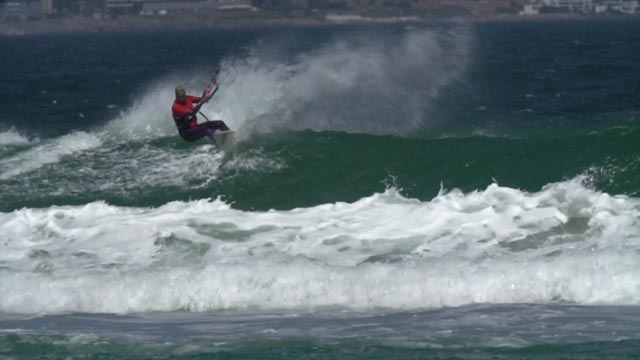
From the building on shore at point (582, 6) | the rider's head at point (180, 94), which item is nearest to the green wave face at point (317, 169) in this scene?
the rider's head at point (180, 94)

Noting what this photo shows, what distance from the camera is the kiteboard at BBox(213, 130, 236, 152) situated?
792 inches

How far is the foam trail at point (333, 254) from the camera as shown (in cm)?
1349

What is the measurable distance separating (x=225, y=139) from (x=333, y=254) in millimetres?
5603

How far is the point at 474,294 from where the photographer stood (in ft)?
43.7

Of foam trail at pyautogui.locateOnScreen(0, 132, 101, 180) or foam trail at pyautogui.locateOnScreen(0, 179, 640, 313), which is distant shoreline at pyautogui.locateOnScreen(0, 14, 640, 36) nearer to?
foam trail at pyautogui.locateOnScreen(0, 132, 101, 180)

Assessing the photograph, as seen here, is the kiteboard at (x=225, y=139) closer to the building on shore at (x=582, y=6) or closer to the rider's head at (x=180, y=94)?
the rider's head at (x=180, y=94)

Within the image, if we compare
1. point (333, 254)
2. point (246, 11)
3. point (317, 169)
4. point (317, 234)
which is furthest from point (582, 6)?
point (333, 254)

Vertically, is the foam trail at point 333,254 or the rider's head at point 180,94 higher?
the rider's head at point 180,94

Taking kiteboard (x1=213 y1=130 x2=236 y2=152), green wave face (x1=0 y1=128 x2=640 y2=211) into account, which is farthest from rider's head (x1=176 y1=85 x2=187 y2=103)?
green wave face (x1=0 y1=128 x2=640 y2=211)

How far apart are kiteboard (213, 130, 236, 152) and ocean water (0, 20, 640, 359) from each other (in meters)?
0.28

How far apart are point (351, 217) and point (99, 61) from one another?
50.4 m

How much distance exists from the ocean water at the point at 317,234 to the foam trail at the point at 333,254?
1.2 inches

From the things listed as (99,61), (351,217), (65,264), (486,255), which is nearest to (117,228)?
(65,264)

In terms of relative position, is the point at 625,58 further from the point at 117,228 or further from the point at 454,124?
the point at 117,228
